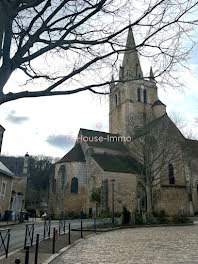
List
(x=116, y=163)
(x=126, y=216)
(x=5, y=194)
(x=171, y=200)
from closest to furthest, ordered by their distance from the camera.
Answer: (x=126, y=216) → (x=5, y=194) → (x=171, y=200) → (x=116, y=163)

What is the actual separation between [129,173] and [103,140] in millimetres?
8092

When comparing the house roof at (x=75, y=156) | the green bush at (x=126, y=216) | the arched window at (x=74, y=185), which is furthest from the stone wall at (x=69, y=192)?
the green bush at (x=126, y=216)

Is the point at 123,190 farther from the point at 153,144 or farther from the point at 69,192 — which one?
the point at 153,144

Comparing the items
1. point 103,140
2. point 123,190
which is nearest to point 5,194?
point 123,190

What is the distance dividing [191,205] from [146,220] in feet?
42.3

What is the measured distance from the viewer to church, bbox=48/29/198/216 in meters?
22.9

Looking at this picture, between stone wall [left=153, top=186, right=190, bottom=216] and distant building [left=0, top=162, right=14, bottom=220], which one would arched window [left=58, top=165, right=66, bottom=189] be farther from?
stone wall [left=153, top=186, right=190, bottom=216]

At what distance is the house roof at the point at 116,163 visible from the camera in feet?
90.5

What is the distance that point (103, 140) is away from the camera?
3438cm

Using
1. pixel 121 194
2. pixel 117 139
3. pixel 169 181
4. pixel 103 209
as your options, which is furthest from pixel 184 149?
pixel 117 139

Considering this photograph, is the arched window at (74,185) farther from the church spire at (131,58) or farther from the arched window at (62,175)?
the church spire at (131,58)

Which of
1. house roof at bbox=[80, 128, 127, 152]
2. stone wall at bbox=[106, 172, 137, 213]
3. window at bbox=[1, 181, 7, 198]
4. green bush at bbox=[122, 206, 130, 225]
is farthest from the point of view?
house roof at bbox=[80, 128, 127, 152]

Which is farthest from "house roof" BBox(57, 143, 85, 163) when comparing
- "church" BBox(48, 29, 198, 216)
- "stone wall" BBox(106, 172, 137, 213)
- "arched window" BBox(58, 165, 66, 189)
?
"stone wall" BBox(106, 172, 137, 213)

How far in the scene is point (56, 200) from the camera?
93.4ft
